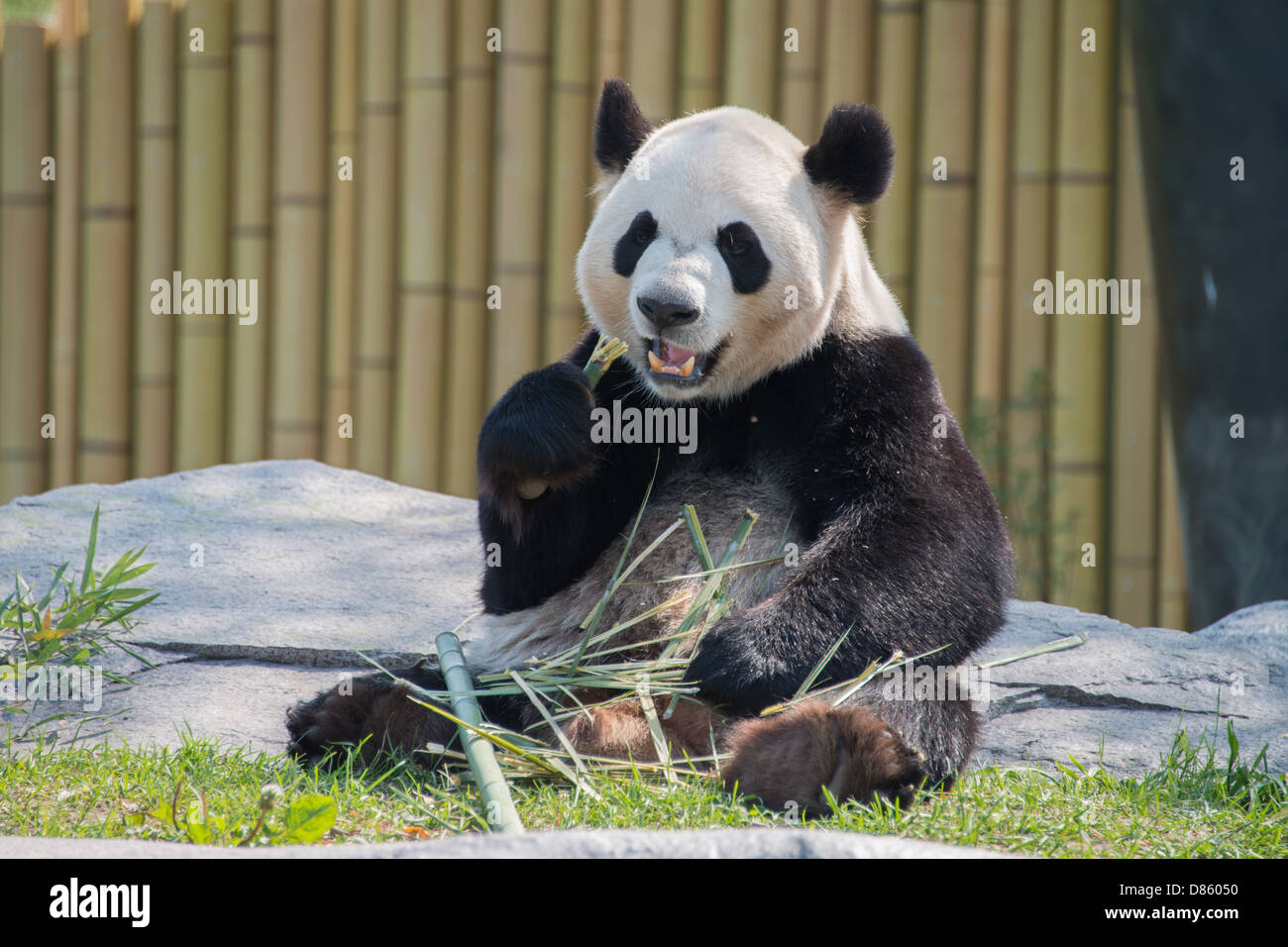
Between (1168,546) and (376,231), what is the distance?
3.58 metres

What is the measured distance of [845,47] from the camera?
224 inches

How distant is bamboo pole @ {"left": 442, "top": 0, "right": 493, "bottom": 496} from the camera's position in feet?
19.0

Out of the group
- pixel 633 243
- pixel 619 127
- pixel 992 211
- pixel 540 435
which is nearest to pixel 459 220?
pixel 992 211

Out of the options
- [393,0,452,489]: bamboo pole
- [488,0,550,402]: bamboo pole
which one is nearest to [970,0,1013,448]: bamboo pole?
[488,0,550,402]: bamboo pole

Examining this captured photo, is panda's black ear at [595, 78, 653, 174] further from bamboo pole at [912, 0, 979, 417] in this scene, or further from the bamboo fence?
bamboo pole at [912, 0, 979, 417]

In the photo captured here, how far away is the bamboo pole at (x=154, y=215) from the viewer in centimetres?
595

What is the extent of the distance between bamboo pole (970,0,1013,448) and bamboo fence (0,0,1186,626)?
1cm

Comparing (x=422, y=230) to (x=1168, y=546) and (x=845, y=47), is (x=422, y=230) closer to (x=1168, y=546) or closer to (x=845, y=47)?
(x=845, y=47)

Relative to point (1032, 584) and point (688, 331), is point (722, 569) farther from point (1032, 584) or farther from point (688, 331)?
point (1032, 584)

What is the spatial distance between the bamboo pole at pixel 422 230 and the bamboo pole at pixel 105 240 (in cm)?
125

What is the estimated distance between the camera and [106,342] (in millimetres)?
5996

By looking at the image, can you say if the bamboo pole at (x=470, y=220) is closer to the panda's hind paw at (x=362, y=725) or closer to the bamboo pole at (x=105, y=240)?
the bamboo pole at (x=105, y=240)
